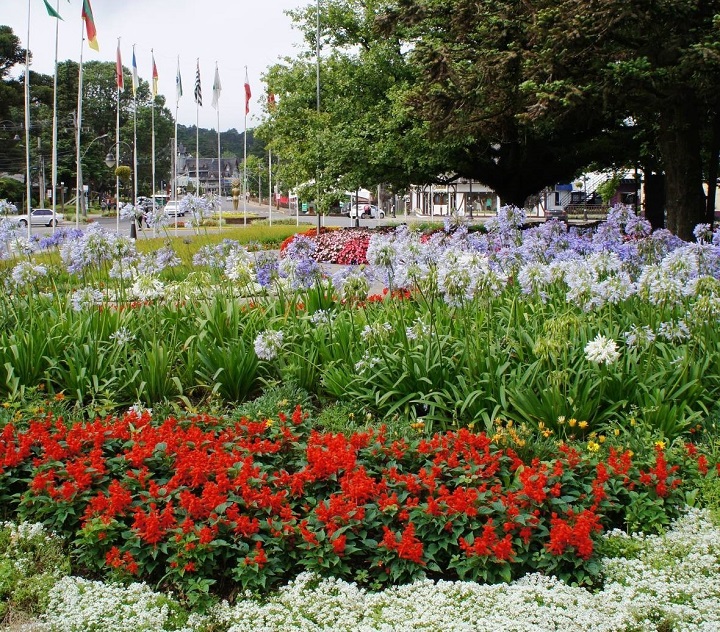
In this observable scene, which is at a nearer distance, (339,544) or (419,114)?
(339,544)

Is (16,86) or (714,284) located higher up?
(16,86)

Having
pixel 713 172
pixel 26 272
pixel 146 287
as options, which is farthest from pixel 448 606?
pixel 713 172

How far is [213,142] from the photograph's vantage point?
158125mm

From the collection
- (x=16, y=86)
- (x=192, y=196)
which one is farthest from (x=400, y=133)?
(x=16, y=86)

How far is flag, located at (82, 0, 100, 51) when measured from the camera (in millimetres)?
26719

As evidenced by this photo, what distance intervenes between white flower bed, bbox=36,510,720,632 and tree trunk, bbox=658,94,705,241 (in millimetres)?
11868

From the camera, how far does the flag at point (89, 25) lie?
26.7 m

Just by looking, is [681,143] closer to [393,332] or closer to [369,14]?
[393,332]

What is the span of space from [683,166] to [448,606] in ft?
43.5

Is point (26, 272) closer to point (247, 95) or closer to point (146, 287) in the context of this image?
point (146, 287)

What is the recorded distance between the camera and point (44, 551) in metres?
3.96

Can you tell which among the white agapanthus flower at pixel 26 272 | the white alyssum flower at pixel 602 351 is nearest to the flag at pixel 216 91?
the white agapanthus flower at pixel 26 272

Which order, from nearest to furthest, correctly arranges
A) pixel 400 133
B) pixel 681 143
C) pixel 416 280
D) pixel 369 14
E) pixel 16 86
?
pixel 416 280 → pixel 681 143 → pixel 400 133 → pixel 369 14 → pixel 16 86

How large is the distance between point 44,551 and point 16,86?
213 ft
